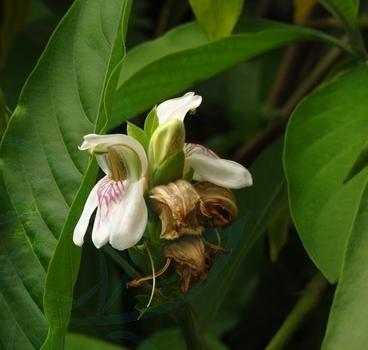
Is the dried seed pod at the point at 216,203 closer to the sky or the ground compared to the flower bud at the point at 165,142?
closer to the ground

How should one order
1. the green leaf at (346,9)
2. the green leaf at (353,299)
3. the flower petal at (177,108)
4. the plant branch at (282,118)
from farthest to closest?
the plant branch at (282,118), the green leaf at (346,9), the flower petal at (177,108), the green leaf at (353,299)

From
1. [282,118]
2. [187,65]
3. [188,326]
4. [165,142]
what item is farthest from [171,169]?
[282,118]

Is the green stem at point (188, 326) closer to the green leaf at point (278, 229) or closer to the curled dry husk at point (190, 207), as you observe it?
the curled dry husk at point (190, 207)

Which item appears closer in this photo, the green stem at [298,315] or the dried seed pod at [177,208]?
the dried seed pod at [177,208]

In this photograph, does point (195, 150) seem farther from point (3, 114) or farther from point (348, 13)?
point (348, 13)

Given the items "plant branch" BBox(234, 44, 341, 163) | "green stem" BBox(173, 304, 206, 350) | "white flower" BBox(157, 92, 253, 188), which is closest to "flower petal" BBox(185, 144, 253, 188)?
"white flower" BBox(157, 92, 253, 188)

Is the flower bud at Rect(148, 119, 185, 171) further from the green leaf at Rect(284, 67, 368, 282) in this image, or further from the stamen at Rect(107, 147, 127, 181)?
the green leaf at Rect(284, 67, 368, 282)

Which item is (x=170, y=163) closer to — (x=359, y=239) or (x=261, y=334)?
(x=359, y=239)

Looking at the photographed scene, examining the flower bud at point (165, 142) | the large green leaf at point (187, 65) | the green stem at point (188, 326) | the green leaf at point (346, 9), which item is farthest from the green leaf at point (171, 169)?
the green leaf at point (346, 9)
